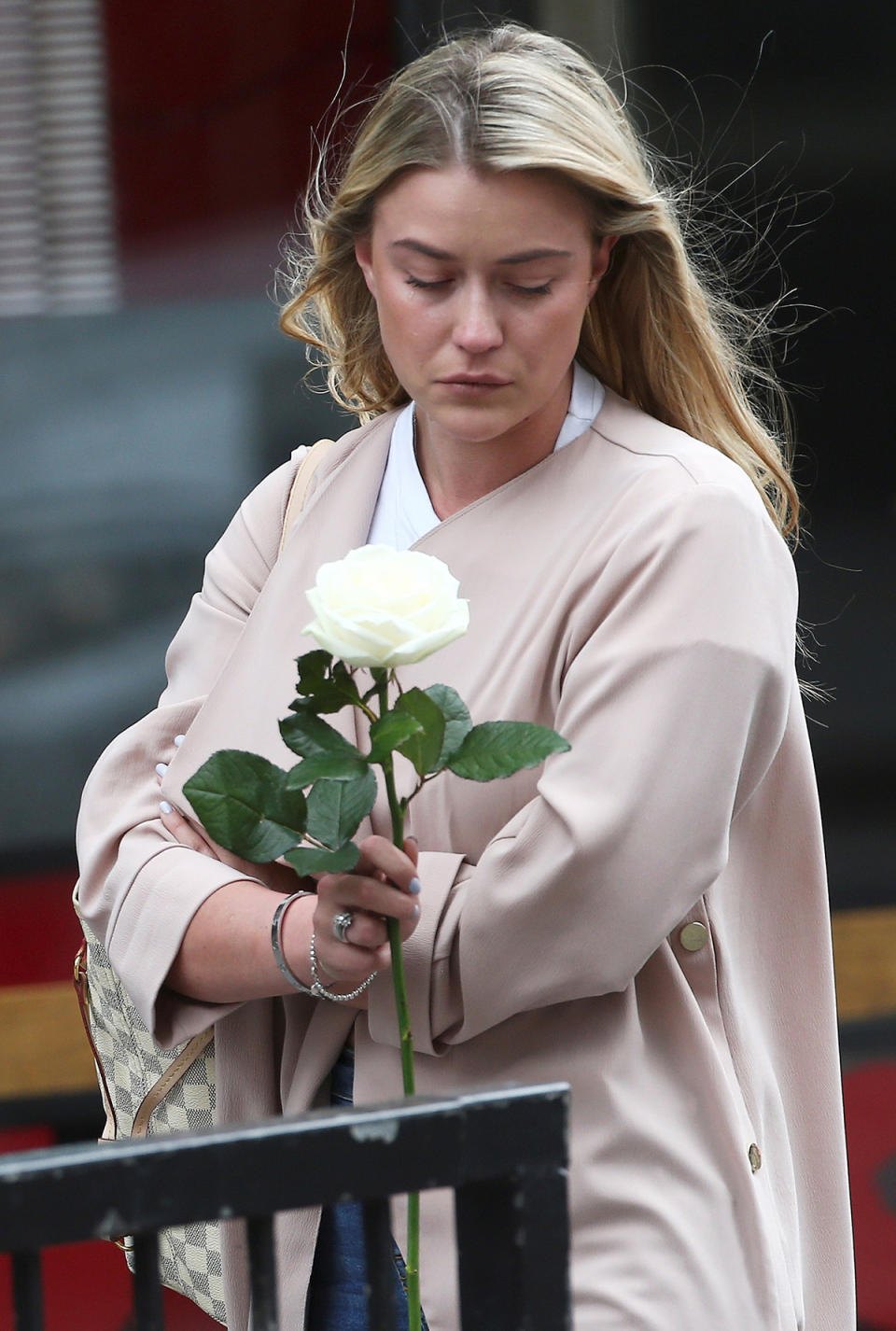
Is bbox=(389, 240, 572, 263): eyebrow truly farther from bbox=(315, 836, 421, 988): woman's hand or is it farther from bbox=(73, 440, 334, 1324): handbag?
bbox=(315, 836, 421, 988): woman's hand

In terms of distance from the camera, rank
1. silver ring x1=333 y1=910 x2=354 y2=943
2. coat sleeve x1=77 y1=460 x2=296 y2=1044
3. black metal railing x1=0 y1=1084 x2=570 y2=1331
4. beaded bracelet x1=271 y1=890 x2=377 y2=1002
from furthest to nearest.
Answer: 1. coat sleeve x1=77 y1=460 x2=296 y2=1044
2. beaded bracelet x1=271 y1=890 x2=377 y2=1002
3. silver ring x1=333 y1=910 x2=354 y2=943
4. black metal railing x1=0 y1=1084 x2=570 y2=1331

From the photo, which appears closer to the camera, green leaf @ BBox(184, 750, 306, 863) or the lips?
green leaf @ BBox(184, 750, 306, 863)

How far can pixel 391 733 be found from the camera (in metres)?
1.09

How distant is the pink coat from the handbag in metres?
0.05

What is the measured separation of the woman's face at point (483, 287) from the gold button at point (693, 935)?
1.51ft

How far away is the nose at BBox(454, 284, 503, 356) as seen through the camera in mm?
1434

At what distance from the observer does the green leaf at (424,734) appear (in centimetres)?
114

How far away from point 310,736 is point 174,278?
2.16 m

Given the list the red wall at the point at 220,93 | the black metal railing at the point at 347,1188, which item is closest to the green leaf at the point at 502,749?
the black metal railing at the point at 347,1188

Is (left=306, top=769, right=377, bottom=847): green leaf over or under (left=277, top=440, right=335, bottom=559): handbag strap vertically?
under

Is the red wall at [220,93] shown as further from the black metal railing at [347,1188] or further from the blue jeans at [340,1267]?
the black metal railing at [347,1188]

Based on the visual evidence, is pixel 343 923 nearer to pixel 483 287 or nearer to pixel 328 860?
pixel 328 860

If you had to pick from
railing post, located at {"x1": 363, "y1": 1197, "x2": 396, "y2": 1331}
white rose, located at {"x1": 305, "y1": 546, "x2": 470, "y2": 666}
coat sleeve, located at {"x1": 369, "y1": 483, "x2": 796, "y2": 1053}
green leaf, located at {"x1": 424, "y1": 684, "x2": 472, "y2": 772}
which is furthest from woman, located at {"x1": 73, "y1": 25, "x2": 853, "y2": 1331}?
railing post, located at {"x1": 363, "y1": 1197, "x2": 396, "y2": 1331}

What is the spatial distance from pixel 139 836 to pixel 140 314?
68.3 inches
